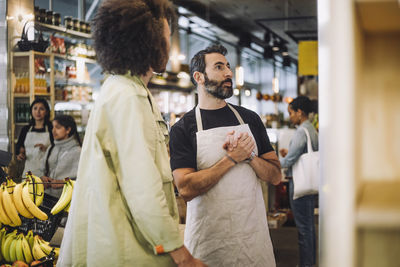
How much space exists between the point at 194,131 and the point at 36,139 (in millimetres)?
3399

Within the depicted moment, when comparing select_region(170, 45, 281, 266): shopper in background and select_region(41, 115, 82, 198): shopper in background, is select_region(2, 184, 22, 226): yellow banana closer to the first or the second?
select_region(170, 45, 281, 266): shopper in background

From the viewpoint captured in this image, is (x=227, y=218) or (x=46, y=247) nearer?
(x=227, y=218)

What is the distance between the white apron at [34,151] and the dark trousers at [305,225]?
283 cm

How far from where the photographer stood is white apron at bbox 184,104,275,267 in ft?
7.38

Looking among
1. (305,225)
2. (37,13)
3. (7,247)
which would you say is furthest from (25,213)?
(37,13)

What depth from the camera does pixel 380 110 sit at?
1.02m

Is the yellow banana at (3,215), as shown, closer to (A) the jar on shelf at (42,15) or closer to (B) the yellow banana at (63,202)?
(B) the yellow banana at (63,202)

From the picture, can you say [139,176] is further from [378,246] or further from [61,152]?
[61,152]

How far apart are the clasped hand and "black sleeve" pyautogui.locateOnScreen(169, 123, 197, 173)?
0.19 meters

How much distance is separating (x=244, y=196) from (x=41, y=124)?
3.75m

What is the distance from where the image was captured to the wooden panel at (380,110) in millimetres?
981

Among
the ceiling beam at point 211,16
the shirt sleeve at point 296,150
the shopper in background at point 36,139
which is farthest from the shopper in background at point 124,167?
the ceiling beam at point 211,16

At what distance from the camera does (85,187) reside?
1.56 m

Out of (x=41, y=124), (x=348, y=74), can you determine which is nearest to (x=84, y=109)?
(x=41, y=124)
